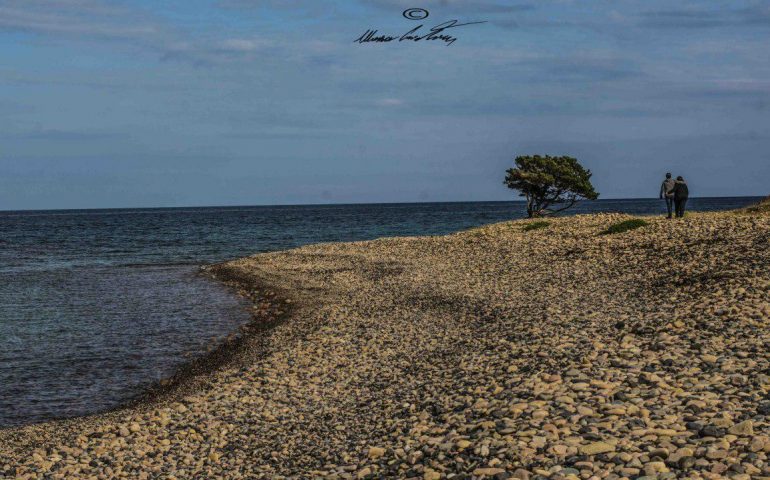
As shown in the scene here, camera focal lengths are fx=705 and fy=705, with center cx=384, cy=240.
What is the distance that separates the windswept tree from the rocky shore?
35.9 metres

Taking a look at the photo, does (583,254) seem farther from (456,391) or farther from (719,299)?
(456,391)

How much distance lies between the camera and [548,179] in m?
62.0

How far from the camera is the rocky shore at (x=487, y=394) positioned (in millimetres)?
9414

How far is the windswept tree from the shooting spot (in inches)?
2467

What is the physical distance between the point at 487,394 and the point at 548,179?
51.6 meters

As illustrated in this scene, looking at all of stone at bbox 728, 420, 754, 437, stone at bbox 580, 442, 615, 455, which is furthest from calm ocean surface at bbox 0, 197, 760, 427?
stone at bbox 728, 420, 754, 437

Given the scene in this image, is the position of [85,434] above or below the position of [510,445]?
below

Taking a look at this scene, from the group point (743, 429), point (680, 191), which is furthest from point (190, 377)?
point (680, 191)

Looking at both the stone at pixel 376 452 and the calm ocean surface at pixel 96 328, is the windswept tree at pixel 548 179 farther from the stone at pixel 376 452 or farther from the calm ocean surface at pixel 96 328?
the stone at pixel 376 452

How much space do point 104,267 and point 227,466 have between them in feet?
156

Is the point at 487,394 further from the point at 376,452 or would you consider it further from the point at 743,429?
the point at 743,429

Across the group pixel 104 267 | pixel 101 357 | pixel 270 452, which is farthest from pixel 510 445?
pixel 104 267

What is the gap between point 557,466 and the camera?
8.81 m

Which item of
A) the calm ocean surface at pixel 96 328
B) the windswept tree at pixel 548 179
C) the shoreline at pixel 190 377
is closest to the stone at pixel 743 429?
the shoreline at pixel 190 377
